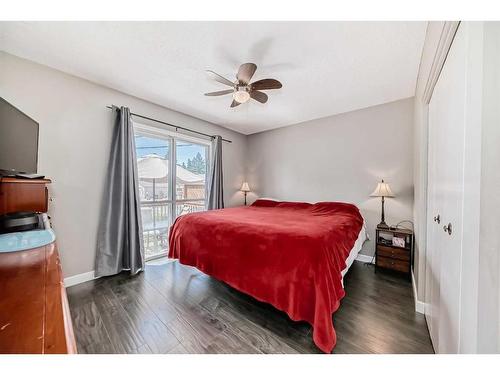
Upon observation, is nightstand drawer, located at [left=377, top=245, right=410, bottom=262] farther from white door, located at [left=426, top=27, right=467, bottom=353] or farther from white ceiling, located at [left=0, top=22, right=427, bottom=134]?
white ceiling, located at [left=0, top=22, right=427, bottom=134]

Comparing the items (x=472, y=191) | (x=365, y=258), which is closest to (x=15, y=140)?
(x=472, y=191)

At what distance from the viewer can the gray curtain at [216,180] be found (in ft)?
12.3

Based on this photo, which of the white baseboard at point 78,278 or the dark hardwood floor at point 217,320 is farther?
the white baseboard at point 78,278

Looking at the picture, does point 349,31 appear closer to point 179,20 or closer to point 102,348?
point 179,20

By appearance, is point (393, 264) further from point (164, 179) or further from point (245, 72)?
point (164, 179)

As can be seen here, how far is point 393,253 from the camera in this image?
8.13 feet

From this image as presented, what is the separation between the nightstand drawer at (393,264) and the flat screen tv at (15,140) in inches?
152

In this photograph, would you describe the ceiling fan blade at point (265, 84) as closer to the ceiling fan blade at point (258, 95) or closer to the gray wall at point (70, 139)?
the ceiling fan blade at point (258, 95)

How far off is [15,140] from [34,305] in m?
1.74

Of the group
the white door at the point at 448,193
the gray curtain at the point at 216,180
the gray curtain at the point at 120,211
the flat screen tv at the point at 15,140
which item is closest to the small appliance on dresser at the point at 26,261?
the flat screen tv at the point at 15,140

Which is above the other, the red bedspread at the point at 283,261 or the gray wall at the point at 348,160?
the gray wall at the point at 348,160
